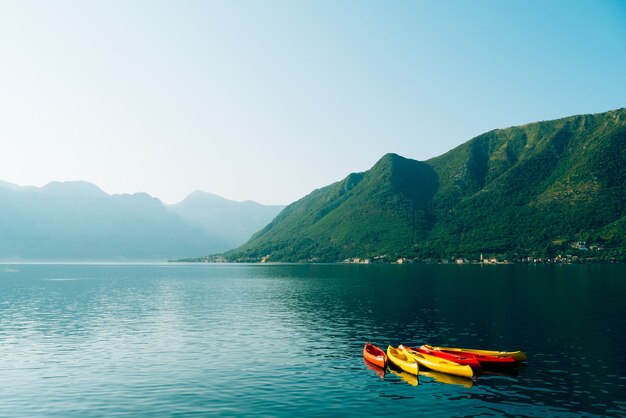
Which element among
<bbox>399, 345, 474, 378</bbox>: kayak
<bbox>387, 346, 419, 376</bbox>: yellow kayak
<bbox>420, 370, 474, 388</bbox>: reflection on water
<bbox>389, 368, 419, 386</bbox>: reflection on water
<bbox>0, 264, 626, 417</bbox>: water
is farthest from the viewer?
<bbox>387, 346, 419, 376</bbox>: yellow kayak

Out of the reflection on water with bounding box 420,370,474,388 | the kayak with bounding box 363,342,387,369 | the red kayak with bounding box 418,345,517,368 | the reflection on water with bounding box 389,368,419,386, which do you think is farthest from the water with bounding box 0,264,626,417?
the red kayak with bounding box 418,345,517,368

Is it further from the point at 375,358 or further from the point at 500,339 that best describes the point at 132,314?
the point at 500,339

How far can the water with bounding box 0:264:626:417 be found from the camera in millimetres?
41219

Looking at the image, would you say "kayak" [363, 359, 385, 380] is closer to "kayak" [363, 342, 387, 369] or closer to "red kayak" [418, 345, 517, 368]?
"kayak" [363, 342, 387, 369]

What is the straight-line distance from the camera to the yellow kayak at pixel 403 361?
50.7 m

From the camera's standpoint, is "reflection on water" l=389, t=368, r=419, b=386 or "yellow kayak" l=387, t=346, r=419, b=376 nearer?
"reflection on water" l=389, t=368, r=419, b=386

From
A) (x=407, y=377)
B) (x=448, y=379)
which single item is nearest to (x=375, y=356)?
(x=407, y=377)

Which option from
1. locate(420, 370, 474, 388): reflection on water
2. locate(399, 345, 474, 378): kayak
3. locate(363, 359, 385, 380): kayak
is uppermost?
locate(399, 345, 474, 378): kayak

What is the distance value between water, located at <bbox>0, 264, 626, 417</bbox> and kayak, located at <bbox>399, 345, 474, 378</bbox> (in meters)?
1.21

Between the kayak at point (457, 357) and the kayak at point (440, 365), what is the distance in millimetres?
1103

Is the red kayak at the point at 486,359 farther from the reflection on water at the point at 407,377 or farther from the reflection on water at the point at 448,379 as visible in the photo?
the reflection on water at the point at 407,377

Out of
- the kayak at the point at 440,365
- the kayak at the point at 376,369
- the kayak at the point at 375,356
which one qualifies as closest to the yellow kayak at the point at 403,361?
the kayak at the point at 440,365

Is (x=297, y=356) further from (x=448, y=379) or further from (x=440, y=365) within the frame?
(x=448, y=379)

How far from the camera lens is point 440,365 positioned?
2003 inches
